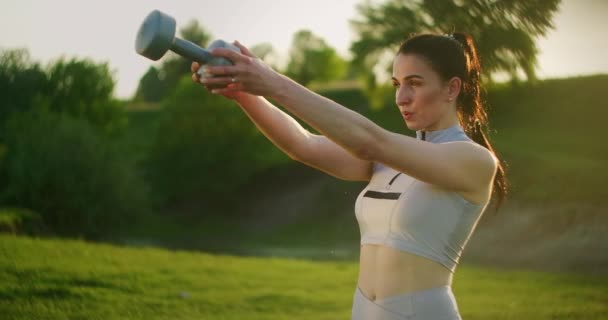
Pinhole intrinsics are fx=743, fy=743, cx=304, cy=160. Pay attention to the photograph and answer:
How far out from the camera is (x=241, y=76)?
7.34 ft

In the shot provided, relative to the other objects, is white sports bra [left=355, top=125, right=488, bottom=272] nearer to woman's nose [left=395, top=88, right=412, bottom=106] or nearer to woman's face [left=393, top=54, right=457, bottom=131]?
woman's face [left=393, top=54, right=457, bottom=131]

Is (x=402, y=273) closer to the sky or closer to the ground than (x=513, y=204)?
closer to the sky

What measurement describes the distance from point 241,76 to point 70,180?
35636mm

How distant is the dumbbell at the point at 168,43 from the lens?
2234mm

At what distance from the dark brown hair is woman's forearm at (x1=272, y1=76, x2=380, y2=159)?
2.14 feet

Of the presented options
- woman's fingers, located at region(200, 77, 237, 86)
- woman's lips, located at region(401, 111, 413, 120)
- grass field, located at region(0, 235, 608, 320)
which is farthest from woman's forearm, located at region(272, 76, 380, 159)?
grass field, located at region(0, 235, 608, 320)

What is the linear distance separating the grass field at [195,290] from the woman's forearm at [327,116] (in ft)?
20.5

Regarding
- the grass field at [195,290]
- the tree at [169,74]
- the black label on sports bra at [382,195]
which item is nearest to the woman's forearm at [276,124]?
the black label on sports bra at [382,195]

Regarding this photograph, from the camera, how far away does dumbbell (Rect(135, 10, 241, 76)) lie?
7.33 ft

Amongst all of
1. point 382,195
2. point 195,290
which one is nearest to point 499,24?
point 382,195

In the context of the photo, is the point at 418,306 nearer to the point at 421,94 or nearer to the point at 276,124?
the point at 421,94

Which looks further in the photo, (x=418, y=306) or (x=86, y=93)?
(x=86, y=93)

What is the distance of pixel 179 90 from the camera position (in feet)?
193

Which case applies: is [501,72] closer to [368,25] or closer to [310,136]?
[310,136]
